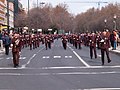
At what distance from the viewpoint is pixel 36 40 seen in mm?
58594

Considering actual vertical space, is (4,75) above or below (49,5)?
below

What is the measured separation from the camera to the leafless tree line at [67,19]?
11931 centimetres

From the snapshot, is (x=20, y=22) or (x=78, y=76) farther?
(x=20, y=22)

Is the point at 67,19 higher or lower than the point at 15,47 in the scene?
higher

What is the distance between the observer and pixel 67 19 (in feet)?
617

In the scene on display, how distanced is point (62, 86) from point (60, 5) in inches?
7030

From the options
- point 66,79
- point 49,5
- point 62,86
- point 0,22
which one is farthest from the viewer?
point 49,5

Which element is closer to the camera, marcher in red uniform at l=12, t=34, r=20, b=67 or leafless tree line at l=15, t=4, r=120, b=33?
marcher in red uniform at l=12, t=34, r=20, b=67

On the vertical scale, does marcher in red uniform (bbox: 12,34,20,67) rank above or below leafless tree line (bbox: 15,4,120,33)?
below

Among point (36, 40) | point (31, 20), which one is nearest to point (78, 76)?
point (36, 40)

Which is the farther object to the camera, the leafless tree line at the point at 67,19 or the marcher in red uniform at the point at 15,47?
the leafless tree line at the point at 67,19

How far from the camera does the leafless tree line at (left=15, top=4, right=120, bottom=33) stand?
119 m

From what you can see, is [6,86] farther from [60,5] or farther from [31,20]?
[60,5]

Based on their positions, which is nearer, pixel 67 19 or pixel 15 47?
pixel 15 47
